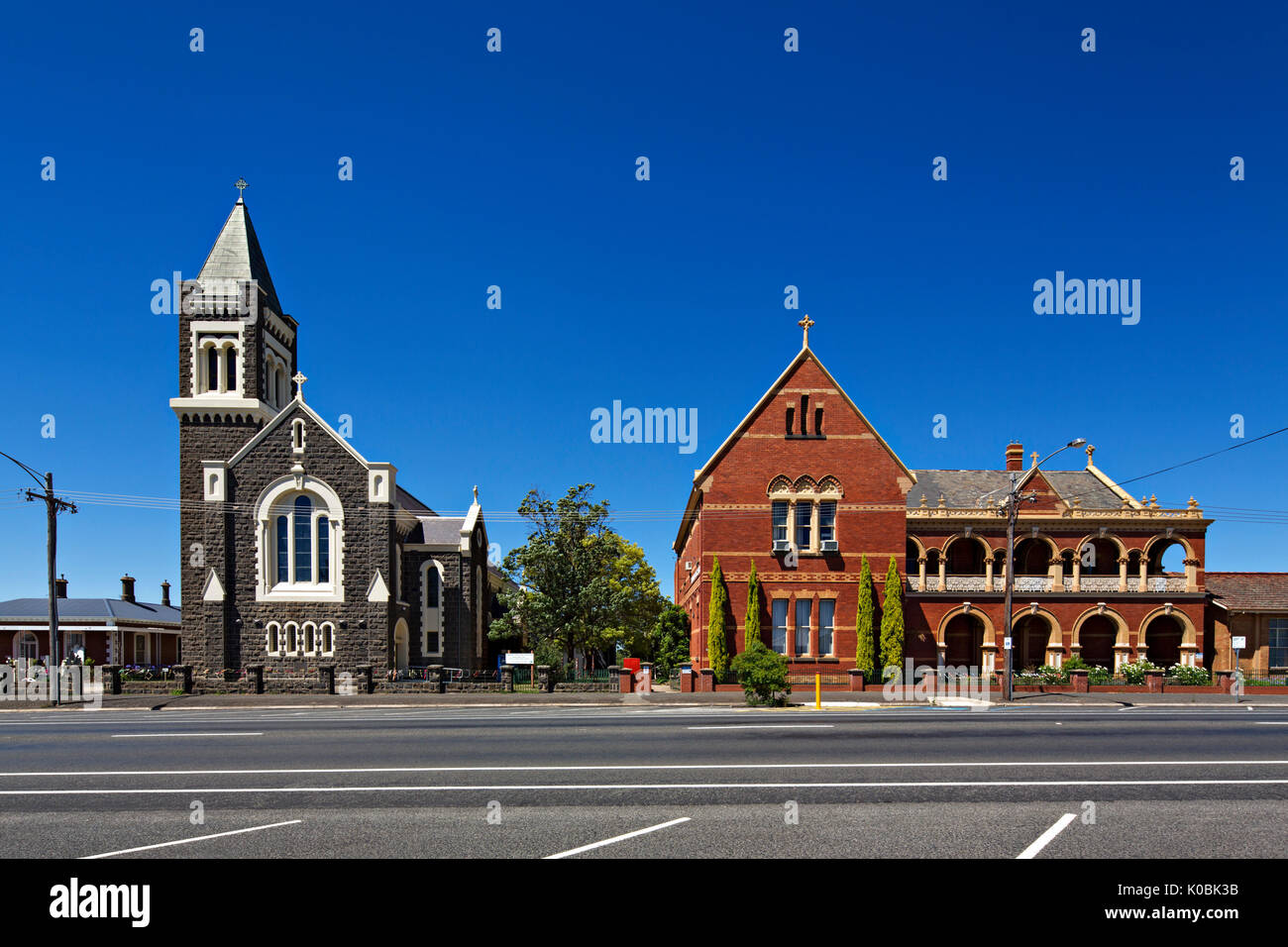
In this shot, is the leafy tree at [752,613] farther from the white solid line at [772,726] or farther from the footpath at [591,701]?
the white solid line at [772,726]

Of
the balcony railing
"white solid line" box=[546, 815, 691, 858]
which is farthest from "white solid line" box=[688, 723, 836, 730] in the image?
the balcony railing

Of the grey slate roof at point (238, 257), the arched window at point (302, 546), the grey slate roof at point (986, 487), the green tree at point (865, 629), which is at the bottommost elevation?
the green tree at point (865, 629)

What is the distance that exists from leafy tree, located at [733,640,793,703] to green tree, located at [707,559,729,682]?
9.68 meters

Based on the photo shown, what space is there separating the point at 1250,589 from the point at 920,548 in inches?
690

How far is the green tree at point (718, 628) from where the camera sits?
36.2m

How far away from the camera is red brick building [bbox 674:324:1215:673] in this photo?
3712 centimetres

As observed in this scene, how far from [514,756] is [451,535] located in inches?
1391

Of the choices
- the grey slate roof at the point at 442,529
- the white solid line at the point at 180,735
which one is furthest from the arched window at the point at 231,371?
the white solid line at the point at 180,735

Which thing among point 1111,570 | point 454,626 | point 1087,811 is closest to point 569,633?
point 454,626

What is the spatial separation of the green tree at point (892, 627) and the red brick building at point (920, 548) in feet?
3.02

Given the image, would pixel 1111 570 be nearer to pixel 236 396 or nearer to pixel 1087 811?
pixel 1087 811
